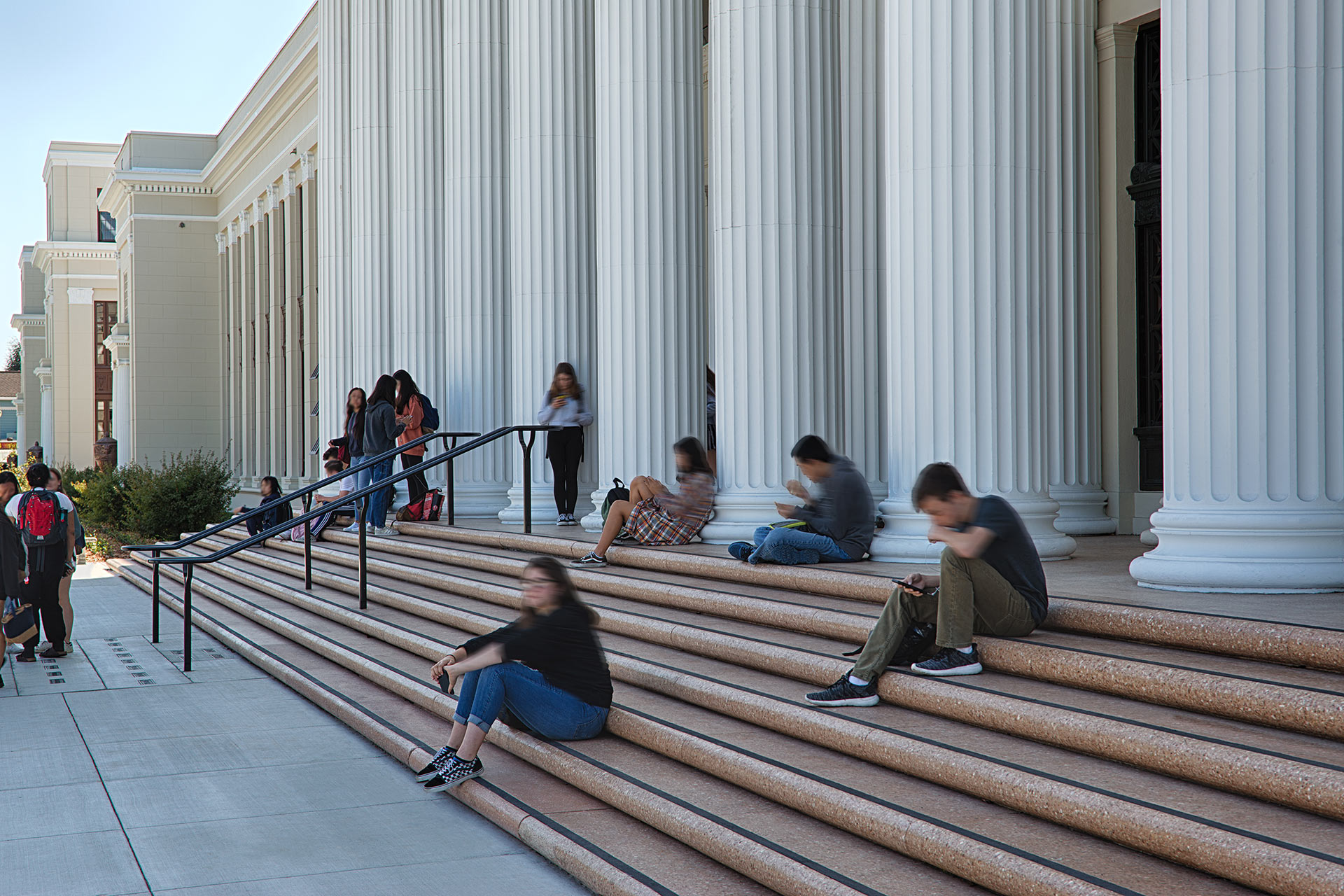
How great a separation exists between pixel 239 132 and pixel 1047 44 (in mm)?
32807

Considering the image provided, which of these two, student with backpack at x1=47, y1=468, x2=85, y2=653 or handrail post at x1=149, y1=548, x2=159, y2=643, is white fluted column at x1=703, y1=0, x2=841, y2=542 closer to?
handrail post at x1=149, y1=548, x2=159, y2=643

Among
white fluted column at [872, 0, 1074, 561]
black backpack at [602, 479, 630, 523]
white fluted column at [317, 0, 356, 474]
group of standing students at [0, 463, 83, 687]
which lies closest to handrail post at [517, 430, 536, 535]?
black backpack at [602, 479, 630, 523]

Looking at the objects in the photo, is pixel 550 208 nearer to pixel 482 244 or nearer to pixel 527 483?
pixel 482 244

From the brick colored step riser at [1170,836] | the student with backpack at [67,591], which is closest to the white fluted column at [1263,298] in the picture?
the brick colored step riser at [1170,836]

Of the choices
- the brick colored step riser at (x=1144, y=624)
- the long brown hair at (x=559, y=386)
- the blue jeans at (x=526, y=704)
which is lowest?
the blue jeans at (x=526, y=704)

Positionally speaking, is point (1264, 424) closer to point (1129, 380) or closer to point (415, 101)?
point (1129, 380)

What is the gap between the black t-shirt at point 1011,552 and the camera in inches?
225

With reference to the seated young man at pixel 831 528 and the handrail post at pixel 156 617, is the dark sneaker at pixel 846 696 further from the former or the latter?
the handrail post at pixel 156 617

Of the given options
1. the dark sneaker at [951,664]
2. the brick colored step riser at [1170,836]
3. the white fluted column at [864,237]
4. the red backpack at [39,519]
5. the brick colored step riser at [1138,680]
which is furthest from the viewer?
the white fluted column at [864,237]

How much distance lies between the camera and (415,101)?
55.3ft

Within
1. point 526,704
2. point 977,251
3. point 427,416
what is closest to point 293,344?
point 427,416

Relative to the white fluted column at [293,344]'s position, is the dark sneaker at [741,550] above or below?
below

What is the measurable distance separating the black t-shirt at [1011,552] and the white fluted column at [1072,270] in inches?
94.0

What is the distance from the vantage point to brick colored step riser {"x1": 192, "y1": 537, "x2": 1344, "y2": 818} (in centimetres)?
390
